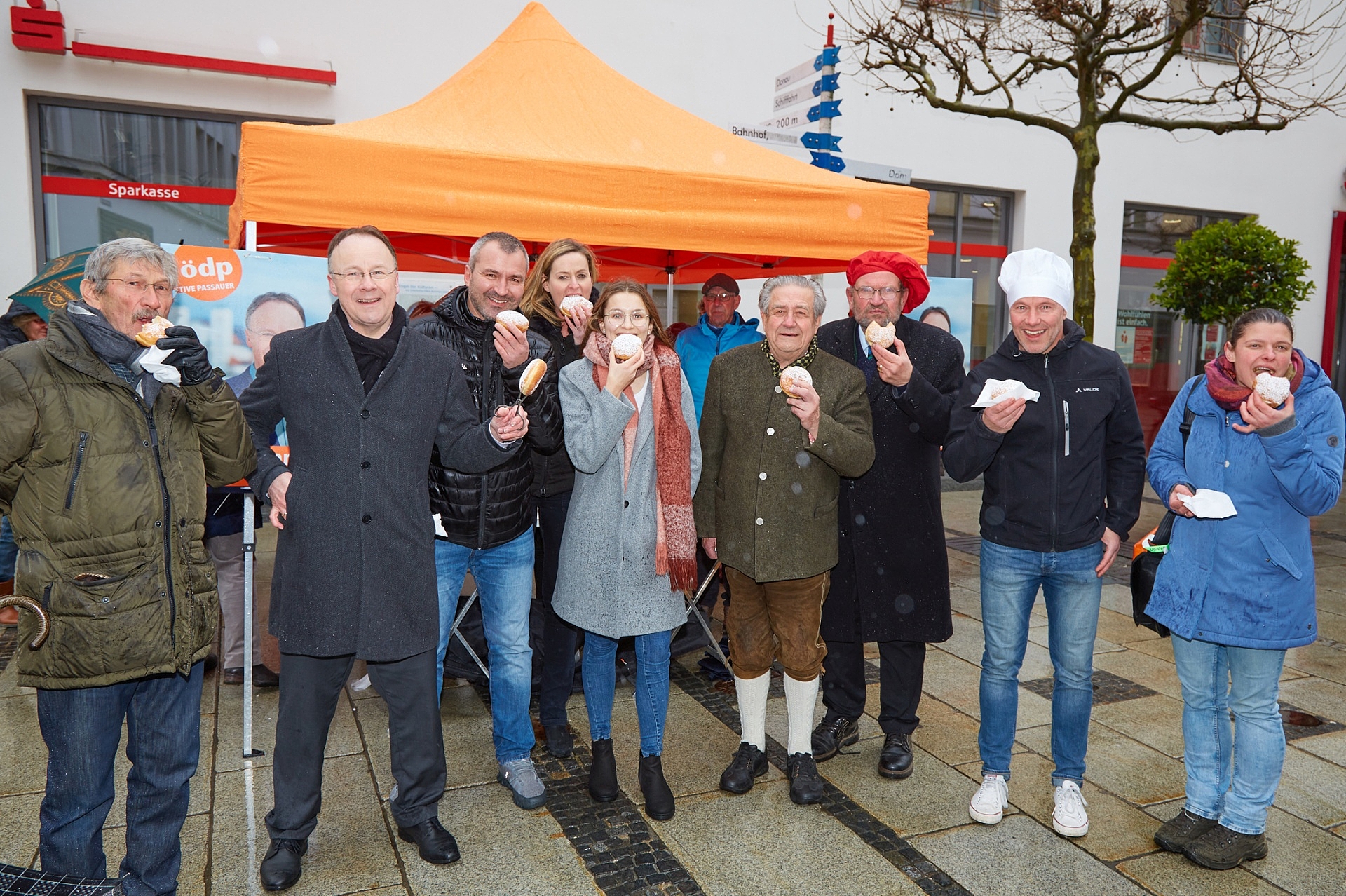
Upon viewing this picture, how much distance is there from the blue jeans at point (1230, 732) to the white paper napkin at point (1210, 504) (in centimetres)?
46

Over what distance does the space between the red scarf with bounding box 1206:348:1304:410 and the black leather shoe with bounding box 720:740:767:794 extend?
210 centimetres

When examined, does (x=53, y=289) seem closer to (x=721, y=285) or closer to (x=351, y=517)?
(x=351, y=517)

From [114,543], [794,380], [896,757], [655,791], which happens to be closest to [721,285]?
[794,380]

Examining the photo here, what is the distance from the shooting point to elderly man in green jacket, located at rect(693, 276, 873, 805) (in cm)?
340

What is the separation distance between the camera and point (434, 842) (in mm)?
3100

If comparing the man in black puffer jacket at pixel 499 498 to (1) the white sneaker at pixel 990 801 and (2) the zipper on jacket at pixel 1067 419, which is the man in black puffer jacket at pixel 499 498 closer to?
(1) the white sneaker at pixel 990 801

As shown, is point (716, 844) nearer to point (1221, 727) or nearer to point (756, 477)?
point (756, 477)

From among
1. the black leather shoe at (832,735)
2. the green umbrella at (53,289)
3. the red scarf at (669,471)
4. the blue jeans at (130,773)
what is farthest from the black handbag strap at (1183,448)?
the green umbrella at (53,289)

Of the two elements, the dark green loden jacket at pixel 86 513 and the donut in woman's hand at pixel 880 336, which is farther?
the donut in woman's hand at pixel 880 336

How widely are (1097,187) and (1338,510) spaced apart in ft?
16.7

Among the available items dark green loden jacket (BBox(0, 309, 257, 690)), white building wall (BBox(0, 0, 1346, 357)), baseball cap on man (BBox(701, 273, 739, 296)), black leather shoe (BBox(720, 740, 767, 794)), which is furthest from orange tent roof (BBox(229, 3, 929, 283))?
black leather shoe (BBox(720, 740, 767, 794))

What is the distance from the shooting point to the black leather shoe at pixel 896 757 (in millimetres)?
3766

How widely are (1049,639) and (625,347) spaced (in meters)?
1.85

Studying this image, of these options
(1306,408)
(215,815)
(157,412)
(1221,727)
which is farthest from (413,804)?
(1306,408)
